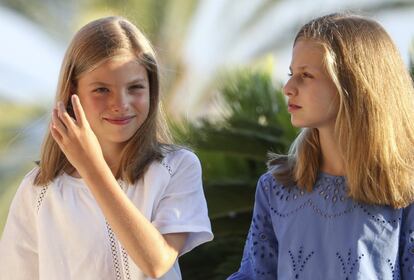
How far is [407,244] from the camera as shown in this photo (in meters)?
3.10

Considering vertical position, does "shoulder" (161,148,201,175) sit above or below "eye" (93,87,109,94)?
below

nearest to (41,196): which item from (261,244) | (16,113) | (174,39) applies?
(261,244)

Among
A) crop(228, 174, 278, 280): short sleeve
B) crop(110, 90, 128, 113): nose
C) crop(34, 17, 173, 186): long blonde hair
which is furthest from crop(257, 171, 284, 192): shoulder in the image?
crop(110, 90, 128, 113): nose

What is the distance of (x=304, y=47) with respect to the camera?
3.22 m

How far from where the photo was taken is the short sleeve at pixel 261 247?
11.0 ft

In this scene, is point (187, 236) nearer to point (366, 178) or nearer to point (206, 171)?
point (366, 178)

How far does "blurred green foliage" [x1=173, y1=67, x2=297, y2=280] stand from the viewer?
20.4 feet

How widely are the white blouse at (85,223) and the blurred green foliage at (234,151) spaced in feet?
9.04

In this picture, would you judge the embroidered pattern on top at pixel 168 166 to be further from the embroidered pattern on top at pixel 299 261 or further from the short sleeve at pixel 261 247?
the embroidered pattern on top at pixel 299 261

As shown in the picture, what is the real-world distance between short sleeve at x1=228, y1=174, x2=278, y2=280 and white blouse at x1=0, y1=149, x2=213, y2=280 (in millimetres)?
206

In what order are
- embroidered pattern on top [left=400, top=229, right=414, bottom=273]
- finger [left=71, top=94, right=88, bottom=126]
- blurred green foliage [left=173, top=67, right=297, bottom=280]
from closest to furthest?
finger [left=71, top=94, right=88, bottom=126]
embroidered pattern on top [left=400, top=229, right=414, bottom=273]
blurred green foliage [left=173, top=67, right=297, bottom=280]

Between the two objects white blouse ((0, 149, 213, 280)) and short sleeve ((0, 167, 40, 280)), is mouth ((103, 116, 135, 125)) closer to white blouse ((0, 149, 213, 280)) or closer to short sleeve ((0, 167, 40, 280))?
white blouse ((0, 149, 213, 280))

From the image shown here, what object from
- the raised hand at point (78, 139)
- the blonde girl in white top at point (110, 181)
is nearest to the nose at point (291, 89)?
the blonde girl in white top at point (110, 181)

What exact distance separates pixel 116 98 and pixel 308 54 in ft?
2.17
